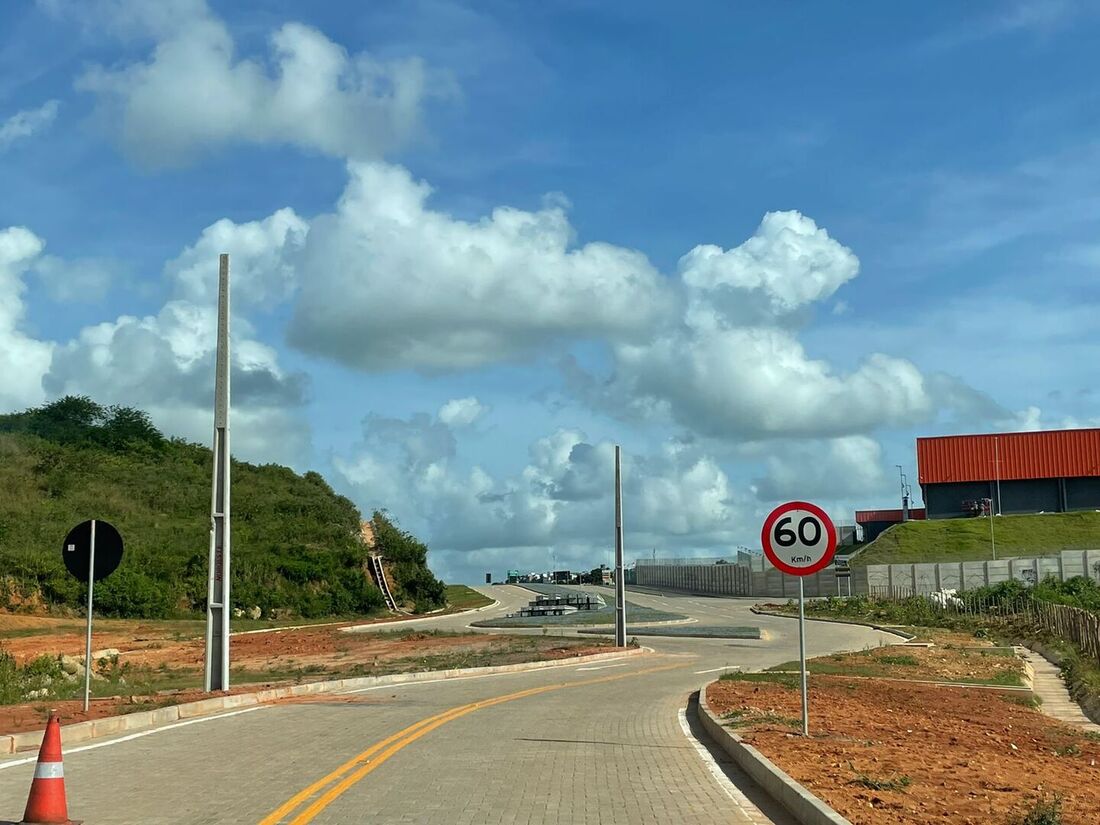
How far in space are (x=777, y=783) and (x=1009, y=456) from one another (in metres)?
112

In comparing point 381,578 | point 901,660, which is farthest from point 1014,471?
point 901,660

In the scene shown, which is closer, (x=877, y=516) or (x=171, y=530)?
(x=171, y=530)

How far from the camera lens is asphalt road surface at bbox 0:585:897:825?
A: 10.3 meters

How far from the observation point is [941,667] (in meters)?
32.8

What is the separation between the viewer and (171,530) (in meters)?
72.6

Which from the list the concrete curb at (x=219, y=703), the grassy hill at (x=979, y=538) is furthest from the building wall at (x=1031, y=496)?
the concrete curb at (x=219, y=703)

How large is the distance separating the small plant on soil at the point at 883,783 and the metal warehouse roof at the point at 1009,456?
11029 cm

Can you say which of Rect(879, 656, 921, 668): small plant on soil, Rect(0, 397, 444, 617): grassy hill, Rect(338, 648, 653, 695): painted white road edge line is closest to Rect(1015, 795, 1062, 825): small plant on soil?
Rect(338, 648, 653, 695): painted white road edge line

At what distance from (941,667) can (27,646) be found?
29188 millimetres

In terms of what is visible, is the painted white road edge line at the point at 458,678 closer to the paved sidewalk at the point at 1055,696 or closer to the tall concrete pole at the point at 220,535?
the tall concrete pole at the point at 220,535

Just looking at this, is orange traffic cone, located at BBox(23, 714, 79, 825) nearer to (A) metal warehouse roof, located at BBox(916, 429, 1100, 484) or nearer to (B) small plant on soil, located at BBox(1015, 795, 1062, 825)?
(B) small plant on soil, located at BBox(1015, 795, 1062, 825)

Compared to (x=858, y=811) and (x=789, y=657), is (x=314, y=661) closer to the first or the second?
(x=789, y=657)

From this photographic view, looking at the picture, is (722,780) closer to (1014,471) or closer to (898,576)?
(898,576)

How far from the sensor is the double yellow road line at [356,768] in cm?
1014
